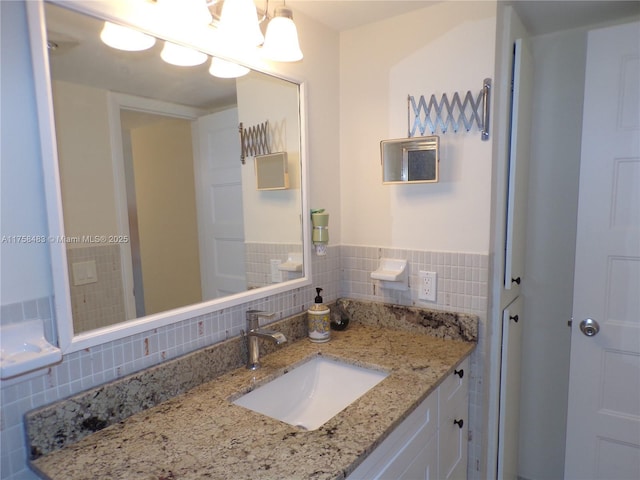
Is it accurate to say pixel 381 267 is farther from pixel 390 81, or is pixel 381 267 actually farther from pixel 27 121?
pixel 27 121

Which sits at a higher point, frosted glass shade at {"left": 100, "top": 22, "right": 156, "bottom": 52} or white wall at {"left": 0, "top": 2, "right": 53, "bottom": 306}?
frosted glass shade at {"left": 100, "top": 22, "right": 156, "bottom": 52}

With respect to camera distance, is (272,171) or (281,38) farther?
(272,171)

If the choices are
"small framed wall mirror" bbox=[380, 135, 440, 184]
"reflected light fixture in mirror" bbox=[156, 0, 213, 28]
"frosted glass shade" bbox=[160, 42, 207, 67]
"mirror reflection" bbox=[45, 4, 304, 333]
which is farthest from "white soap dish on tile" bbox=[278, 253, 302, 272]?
"reflected light fixture in mirror" bbox=[156, 0, 213, 28]

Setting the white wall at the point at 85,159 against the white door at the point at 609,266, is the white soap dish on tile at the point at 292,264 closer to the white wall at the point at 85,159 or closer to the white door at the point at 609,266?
the white wall at the point at 85,159

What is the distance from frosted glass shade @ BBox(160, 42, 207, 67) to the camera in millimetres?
1136

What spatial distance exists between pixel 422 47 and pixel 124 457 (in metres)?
1.66

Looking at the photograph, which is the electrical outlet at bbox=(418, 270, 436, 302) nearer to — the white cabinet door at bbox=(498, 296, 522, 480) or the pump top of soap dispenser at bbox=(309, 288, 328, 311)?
the white cabinet door at bbox=(498, 296, 522, 480)

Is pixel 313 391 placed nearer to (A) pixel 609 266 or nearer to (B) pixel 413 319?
(B) pixel 413 319

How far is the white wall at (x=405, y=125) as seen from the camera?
1494mm

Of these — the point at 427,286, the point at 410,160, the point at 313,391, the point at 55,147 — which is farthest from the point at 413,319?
the point at 55,147

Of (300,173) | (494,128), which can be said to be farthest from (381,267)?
(494,128)

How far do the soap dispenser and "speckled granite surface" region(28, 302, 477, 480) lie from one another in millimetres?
271

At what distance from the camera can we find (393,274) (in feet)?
5.44

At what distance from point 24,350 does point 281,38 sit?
43.6 inches
